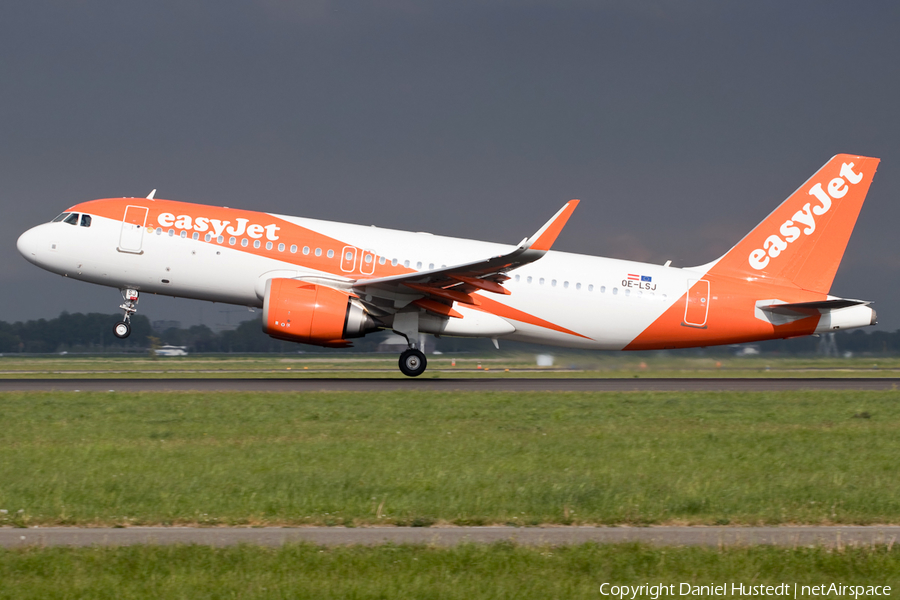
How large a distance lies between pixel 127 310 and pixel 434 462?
16360 mm

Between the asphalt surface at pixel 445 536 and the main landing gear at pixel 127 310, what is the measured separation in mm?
17346

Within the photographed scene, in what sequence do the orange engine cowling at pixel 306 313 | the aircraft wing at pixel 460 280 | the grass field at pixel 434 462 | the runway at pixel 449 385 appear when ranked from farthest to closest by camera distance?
the orange engine cowling at pixel 306 313
the runway at pixel 449 385
the aircraft wing at pixel 460 280
the grass field at pixel 434 462

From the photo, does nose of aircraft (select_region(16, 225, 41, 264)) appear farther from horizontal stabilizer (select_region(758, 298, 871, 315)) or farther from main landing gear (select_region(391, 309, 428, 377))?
horizontal stabilizer (select_region(758, 298, 871, 315))

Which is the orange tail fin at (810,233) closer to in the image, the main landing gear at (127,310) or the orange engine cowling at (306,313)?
the orange engine cowling at (306,313)

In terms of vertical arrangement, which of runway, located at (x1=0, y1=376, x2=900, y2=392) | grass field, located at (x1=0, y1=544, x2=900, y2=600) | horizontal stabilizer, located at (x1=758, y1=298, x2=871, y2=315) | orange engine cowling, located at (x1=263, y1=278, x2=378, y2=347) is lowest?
grass field, located at (x1=0, y1=544, x2=900, y2=600)

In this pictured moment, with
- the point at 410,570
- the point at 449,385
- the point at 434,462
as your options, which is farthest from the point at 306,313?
the point at 410,570

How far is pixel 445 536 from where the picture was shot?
759 cm

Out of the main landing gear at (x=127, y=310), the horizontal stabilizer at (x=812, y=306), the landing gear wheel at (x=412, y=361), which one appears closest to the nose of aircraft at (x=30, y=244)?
the main landing gear at (x=127, y=310)

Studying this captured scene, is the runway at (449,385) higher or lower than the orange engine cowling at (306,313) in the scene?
lower

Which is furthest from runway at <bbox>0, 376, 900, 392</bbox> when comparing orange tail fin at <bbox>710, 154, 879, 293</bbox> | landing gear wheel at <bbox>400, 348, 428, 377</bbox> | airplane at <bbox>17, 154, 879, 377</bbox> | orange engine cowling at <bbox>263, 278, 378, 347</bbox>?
orange tail fin at <bbox>710, 154, 879, 293</bbox>

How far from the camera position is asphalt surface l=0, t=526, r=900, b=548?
285 inches

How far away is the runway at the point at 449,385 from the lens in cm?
2222

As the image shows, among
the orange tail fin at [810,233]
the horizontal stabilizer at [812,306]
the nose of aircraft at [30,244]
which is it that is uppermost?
the orange tail fin at [810,233]

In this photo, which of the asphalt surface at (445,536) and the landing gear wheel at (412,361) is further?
the landing gear wheel at (412,361)
